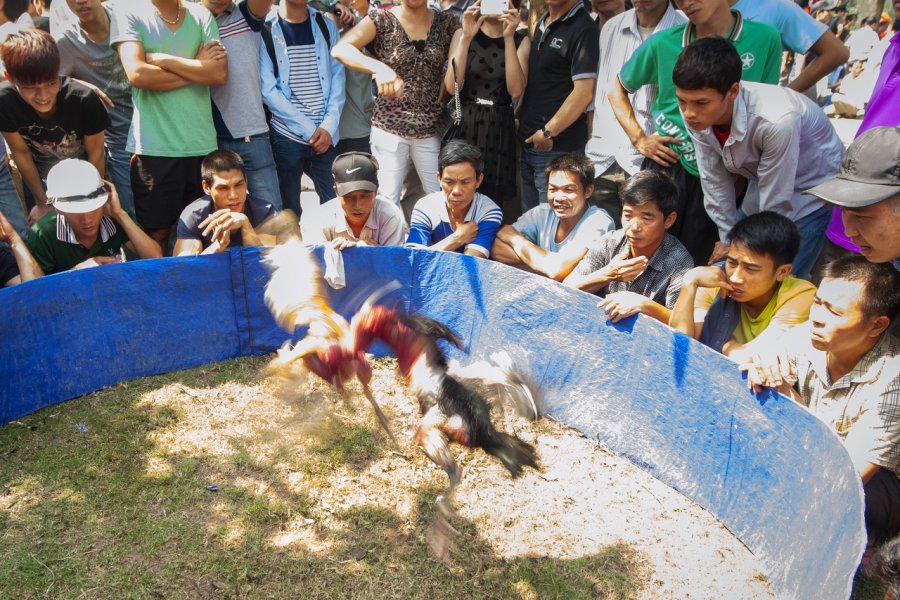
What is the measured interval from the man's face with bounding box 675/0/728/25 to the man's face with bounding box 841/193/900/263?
4.03 ft

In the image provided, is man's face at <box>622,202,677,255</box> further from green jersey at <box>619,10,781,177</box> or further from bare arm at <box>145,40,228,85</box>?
bare arm at <box>145,40,228,85</box>

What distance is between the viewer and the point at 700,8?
3039 millimetres

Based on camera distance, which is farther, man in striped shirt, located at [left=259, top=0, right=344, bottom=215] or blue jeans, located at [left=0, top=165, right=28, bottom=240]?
man in striped shirt, located at [left=259, top=0, right=344, bottom=215]

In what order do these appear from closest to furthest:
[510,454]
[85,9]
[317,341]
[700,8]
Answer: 1. [510,454]
2. [317,341]
3. [700,8]
4. [85,9]

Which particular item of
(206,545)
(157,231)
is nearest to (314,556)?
(206,545)

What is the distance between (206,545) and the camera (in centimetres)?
257

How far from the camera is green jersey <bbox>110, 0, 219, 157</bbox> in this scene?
3695mm

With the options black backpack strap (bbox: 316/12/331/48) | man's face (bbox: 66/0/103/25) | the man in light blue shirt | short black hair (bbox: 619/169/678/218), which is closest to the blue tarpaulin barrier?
the man in light blue shirt

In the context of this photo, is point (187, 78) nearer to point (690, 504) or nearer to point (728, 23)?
point (728, 23)

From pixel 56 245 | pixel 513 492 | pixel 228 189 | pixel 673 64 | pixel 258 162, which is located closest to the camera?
pixel 513 492

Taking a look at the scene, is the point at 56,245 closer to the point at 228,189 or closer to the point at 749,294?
the point at 228,189

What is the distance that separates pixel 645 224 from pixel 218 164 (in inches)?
82.0

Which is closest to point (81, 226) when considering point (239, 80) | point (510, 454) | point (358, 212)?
point (239, 80)

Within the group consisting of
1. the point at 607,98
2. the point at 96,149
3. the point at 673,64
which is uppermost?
the point at 673,64
